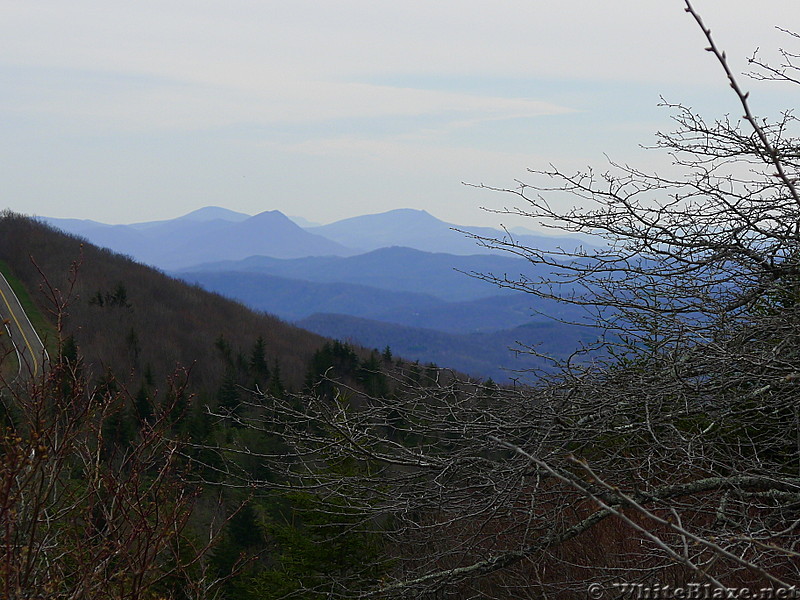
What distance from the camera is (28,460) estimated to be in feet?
11.5

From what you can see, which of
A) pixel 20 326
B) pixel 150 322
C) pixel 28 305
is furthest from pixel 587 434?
pixel 150 322

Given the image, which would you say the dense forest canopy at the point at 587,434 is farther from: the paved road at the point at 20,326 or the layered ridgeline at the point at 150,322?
the layered ridgeline at the point at 150,322

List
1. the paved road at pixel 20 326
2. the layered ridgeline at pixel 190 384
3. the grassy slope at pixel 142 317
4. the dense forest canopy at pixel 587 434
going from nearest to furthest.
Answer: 1. the dense forest canopy at pixel 587 434
2. the layered ridgeline at pixel 190 384
3. the paved road at pixel 20 326
4. the grassy slope at pixel 142 317

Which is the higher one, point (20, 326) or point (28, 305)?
point (28, 305)

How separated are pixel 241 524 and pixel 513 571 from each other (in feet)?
47.8

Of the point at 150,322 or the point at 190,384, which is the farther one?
the point at 150,322

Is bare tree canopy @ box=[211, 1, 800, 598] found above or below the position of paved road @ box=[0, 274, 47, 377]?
above

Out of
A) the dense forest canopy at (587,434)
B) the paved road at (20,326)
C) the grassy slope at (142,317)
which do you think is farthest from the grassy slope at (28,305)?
the dense forest canopy at (587,434)

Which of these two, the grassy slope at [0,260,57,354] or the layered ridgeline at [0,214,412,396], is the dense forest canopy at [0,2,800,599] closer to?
the grassy slope at [0,260,57,354]

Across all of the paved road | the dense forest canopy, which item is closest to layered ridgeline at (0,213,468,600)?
the dense forest canopy

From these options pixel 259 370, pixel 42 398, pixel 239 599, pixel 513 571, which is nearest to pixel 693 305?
pixel 42 398

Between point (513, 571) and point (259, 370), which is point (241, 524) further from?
point (259, 370)

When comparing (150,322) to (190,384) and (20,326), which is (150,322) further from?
(20,326)

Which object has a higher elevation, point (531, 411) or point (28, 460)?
point (531, 411)
